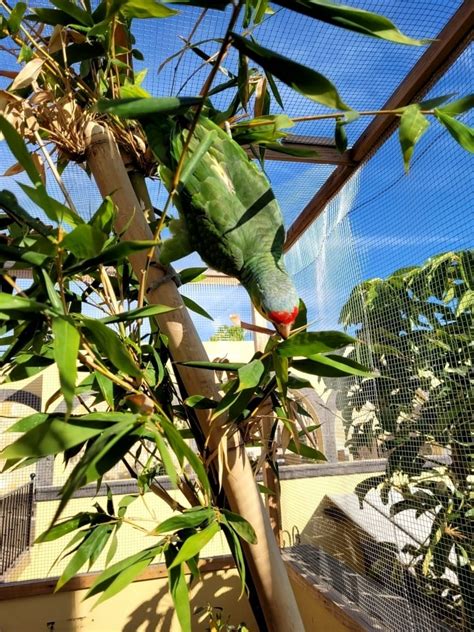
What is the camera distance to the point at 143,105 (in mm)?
345

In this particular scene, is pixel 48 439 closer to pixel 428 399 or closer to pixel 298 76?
pixel 298 76

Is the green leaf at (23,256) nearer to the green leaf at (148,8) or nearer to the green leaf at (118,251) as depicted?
the green leaf at (118,251)

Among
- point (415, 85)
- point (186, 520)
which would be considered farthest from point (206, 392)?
point (415, 85)

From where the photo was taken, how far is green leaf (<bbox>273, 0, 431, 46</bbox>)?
0.85 ft

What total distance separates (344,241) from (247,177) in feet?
2.01

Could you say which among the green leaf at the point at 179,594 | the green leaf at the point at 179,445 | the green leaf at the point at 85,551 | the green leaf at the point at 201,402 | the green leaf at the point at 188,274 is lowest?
the green leaf at the point at 179,594

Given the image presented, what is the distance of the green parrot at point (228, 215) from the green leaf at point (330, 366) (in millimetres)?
73

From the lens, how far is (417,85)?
31.6 inches

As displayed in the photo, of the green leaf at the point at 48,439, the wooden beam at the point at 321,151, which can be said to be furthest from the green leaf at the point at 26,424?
the wooden beam at the point at 321,151

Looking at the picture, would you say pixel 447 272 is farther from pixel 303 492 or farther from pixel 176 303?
pixel 303 492

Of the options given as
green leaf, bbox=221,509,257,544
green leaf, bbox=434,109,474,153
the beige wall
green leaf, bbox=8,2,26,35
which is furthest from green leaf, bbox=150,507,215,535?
the beige wall

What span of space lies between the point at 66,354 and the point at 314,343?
22 centimetres

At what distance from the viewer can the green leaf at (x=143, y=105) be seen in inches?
13.4

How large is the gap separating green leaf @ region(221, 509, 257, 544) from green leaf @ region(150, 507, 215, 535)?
2 centimetres
